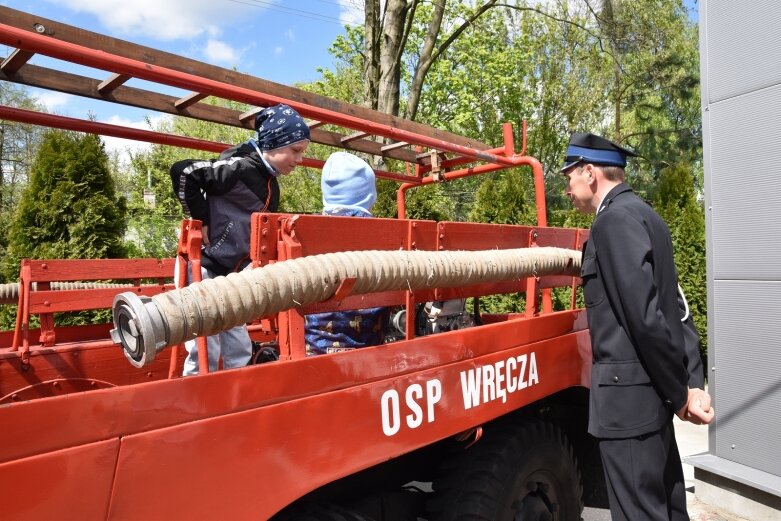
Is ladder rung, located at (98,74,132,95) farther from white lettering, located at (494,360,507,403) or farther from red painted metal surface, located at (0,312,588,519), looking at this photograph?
white lettering, located at (494,360,507,403)

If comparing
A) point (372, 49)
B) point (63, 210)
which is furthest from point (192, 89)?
point (372, 49)

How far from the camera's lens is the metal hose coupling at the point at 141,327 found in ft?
4.17

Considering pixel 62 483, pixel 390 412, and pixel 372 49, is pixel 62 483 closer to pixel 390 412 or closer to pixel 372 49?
pixel 390 412

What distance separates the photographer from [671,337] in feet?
7.31

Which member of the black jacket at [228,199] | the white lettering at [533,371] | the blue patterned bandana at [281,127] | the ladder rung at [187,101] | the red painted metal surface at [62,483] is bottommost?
the white lettering at [533,371]

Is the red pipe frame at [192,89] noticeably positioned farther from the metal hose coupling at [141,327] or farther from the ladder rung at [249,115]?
the metal hose coupling at [141,327]

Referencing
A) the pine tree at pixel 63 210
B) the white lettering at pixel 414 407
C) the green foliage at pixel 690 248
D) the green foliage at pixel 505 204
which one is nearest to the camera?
the white lettering at pixel 414 407

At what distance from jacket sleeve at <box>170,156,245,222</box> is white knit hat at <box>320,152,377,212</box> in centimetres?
38

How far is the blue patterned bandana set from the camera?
2.41m

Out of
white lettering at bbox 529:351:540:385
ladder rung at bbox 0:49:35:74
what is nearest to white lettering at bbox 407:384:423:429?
white lettering at bbox 529:351:540:385


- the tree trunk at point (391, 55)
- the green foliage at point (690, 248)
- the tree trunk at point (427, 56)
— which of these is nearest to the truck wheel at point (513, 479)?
the green foliage at point (690, 248)

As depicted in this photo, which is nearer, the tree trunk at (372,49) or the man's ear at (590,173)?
the man's ear at (590,173)

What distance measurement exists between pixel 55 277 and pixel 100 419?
7.78 feet

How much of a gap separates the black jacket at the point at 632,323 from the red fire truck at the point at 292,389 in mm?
254
